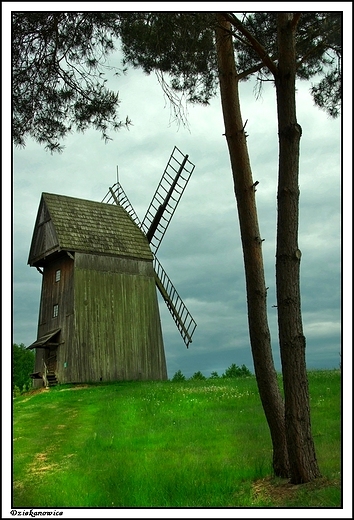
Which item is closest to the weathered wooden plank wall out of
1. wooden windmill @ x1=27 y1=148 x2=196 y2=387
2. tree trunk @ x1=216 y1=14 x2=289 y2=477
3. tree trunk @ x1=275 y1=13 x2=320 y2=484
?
wooden windmill @ x1=27 y1=148 x2=196 y2=387

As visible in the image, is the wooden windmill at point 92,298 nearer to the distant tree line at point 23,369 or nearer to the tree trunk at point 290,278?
the distant tree line at point 23,369

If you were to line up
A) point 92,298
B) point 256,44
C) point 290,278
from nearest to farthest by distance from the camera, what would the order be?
point 290,278 < point 256,44 < point 92,298

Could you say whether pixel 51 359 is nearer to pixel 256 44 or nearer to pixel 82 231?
pixel 82 231

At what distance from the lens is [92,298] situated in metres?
22.2

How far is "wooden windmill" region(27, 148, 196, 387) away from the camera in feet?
71.4

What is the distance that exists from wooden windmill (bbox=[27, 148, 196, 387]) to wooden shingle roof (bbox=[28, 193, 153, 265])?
40 millimetres

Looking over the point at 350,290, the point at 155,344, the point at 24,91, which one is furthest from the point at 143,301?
the point at 350,290

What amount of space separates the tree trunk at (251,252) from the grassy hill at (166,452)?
743 mm

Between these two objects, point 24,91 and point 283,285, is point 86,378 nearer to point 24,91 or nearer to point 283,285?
point 24,91

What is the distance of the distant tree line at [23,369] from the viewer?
2398 cm

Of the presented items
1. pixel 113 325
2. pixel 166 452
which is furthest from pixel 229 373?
pixel 166 452

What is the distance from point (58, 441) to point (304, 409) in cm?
678

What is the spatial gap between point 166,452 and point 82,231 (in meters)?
14.6

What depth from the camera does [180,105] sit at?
30.7 feet
